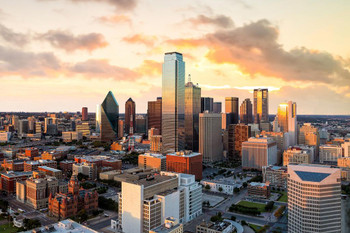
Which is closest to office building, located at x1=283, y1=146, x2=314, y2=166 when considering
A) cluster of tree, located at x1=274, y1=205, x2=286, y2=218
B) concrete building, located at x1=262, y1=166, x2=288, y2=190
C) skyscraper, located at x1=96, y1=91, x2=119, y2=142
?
concrete building, located at x1=262, y1=166, x2=288, y2=190

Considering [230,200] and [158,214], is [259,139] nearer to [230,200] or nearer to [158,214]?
[230,200]

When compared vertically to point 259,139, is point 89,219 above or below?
below

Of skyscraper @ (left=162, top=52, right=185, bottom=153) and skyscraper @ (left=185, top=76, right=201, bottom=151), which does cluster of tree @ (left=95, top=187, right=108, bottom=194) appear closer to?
skyscraper @ (left=162, top=52, right=185, bottom=153)

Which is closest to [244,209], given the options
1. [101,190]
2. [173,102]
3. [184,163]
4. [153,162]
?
[184,163]

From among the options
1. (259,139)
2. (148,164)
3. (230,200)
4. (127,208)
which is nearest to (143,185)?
(127,208)

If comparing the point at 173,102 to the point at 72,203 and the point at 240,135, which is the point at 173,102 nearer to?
the point at 240,135

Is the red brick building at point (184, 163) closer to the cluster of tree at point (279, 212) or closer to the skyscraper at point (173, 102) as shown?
the cluster of tree at point (279, 212)

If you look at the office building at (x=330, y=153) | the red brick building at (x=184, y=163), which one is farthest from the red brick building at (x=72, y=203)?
the office building at (x=330, y=153)
